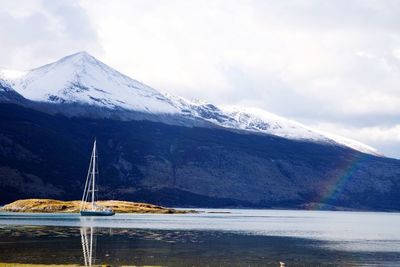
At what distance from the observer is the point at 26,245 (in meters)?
86.2

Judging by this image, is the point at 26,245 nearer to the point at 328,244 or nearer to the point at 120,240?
the point at 120,240

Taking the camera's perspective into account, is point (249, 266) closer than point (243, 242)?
Yes

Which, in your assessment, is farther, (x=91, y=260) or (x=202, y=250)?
(x=202, y=250)

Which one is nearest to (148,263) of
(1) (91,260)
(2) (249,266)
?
(1) (91,260)

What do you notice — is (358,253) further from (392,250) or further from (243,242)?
(243,242)

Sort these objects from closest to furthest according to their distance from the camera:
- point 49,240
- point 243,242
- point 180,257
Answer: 1. point 180,257
2. point 49,240
3. point 243,242

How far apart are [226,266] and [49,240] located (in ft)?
123

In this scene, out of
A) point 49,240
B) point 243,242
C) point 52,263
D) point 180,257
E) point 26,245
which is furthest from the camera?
point 243,242

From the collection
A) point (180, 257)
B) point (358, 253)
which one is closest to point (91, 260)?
point (180, 257)

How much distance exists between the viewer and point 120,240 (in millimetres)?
100500

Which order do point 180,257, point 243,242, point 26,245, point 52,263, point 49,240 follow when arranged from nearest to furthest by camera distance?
point 52,263 → point 180,257 → point 26,245 → point 49,240 → point 243,242

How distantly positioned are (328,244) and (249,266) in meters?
42.0

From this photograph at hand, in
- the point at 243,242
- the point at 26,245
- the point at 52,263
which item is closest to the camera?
the point at 52,263

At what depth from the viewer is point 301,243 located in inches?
4264
